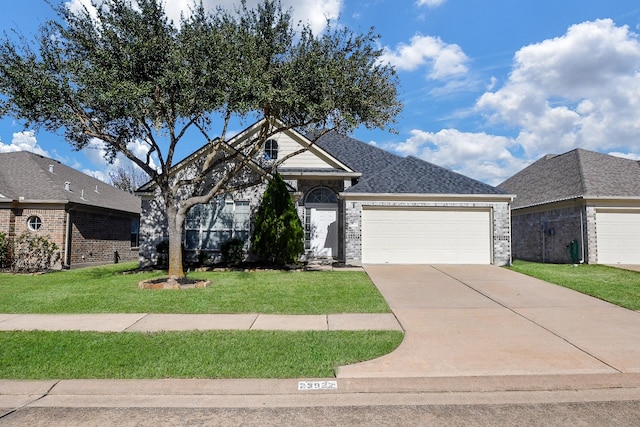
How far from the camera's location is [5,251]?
1577 cm

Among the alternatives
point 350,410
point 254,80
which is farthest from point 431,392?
point 254,80

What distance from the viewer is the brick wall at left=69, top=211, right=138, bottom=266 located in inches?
676

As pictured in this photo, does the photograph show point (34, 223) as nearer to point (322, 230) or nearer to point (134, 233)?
point (134, 233)

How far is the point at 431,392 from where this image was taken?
458 centimetres

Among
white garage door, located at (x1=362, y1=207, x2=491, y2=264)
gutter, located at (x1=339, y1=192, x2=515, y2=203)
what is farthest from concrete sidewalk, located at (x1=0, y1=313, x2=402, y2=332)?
gutter, located at (x1=339, y1=192, x2=515, y2=203)

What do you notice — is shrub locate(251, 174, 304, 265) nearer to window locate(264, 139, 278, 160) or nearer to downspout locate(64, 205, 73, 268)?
window locate(264, 139, 278, 160)

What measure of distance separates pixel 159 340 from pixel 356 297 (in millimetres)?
4622

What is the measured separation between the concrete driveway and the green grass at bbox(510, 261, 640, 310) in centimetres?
44

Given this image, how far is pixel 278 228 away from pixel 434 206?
20.3 ft

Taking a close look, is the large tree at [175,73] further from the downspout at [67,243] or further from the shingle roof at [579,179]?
the shingle roof at [579,179]

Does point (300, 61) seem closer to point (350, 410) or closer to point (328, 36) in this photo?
point (328, 36)

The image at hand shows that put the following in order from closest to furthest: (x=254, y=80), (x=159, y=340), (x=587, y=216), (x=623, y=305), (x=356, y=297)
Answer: (x=159, y=340) < (x=623, y=305) < (x=356, y=297) < (x=254, y=80) < (x=587, y=216)

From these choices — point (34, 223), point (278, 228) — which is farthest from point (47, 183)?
point (278, 228)

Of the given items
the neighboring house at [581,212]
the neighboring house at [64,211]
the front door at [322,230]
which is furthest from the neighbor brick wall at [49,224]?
the neighboring house at [581,212]
